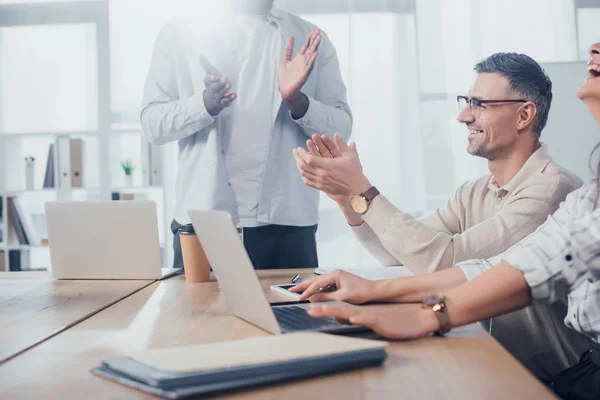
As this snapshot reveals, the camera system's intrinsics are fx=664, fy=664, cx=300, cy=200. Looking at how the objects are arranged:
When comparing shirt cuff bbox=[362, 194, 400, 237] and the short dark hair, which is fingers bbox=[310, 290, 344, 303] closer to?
shirt cuff bbox=[362, 194, 400, 237]

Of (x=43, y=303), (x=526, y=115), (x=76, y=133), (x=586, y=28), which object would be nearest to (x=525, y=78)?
(x=526, y=115)

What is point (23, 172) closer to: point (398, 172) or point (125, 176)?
point (125, 176)

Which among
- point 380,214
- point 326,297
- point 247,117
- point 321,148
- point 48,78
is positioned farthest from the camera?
point 48,78

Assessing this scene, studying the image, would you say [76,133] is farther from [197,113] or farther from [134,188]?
[197,113]

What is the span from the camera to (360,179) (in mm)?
1590

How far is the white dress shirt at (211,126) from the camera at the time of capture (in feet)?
7.68

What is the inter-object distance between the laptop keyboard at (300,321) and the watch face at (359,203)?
0.49 meters

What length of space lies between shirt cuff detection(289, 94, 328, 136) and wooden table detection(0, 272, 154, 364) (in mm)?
896

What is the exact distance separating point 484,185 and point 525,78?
1.03ft

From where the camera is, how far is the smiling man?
1.53m

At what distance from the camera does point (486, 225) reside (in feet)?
5.16

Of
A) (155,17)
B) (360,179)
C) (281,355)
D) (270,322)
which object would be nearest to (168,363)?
(281,355)

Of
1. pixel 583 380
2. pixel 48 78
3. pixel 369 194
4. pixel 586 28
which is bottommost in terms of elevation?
pixel 583 380

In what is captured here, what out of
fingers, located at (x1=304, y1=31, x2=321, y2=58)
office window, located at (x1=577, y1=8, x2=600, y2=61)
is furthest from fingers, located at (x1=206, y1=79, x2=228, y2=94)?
office window, located at (x1=577, y1=8, x2=600, y2=61)
